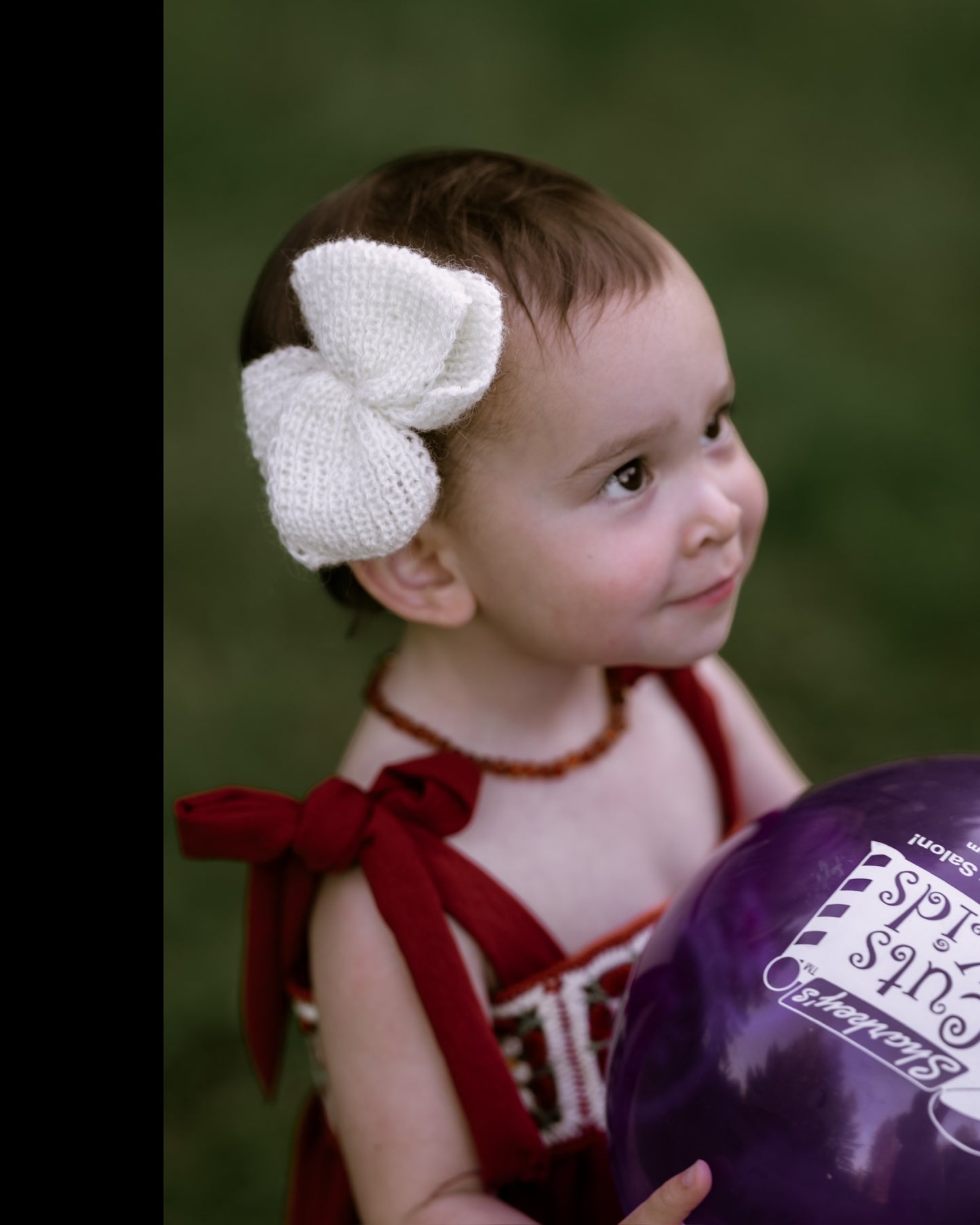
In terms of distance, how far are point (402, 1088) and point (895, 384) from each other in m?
3.00

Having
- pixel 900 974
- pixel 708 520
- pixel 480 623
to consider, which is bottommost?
pixel 900 974

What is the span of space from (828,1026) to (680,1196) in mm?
222

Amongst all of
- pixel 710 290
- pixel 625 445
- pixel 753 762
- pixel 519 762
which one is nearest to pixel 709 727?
pixel 753 762

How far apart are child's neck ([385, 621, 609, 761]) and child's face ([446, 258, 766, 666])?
4.6 inches

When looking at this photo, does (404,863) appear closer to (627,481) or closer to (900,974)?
(627,481)

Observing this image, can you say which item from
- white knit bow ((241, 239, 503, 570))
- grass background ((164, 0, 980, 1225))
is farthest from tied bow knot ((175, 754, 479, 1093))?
grass background ((164, 0, 980, 1225))

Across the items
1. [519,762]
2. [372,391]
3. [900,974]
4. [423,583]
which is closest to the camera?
[900,974]

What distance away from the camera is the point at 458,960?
65.5 inches

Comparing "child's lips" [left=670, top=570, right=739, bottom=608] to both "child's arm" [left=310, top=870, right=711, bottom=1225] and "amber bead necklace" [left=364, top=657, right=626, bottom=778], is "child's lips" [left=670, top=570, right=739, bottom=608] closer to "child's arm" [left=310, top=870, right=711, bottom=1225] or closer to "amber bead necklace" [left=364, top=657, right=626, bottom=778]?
"amber bead necklace" [left=364, top=657, right=626, bottom=778]

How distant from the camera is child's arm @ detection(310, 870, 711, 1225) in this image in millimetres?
1632

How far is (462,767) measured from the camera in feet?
5.74
